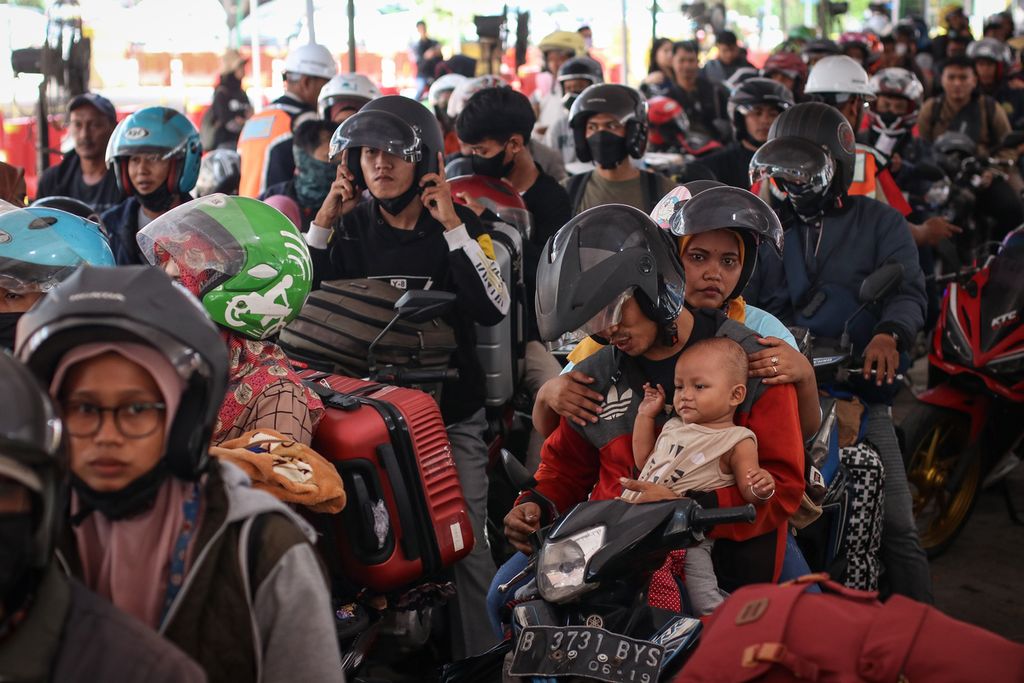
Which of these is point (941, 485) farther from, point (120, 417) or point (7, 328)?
point (120, 417)

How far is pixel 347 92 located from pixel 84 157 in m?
1.73

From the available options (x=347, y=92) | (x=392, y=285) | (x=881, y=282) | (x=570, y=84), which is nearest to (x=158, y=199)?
(x=392, y=285)

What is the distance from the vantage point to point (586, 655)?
9.05 ft

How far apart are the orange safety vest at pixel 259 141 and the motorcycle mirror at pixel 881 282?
4827 millimetres

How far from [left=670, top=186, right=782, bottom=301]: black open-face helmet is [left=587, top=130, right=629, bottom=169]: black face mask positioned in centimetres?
302

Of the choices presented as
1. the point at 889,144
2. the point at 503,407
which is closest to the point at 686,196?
the point at 503,407

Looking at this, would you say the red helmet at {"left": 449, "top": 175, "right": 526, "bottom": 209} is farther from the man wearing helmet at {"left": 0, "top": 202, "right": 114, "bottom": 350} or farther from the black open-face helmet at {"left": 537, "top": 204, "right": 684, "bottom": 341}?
the black open-face helmet at {"left": 537, "top": 204, "right": 684, "bottom": 341}

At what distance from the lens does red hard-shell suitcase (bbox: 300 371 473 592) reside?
3.69 meters

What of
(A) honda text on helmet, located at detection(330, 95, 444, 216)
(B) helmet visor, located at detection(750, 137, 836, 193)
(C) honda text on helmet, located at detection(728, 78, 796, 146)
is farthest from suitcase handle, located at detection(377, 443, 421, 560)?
(C) honda text on helmet, located at detection(728, 78, 796, 146)

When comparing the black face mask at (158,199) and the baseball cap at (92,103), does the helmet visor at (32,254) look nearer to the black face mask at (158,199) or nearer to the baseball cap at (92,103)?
the black face mask at (158,199)

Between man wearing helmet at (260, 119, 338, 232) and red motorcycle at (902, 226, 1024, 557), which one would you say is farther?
man wearing helmet at (260, 119, 338, 232)

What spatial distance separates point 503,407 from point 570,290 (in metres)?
2.35

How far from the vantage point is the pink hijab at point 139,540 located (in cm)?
217

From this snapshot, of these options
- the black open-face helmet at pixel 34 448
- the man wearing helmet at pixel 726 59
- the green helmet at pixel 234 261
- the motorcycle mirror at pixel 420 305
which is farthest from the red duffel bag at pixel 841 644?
→ the man wearing helmet at pixel 726 59
